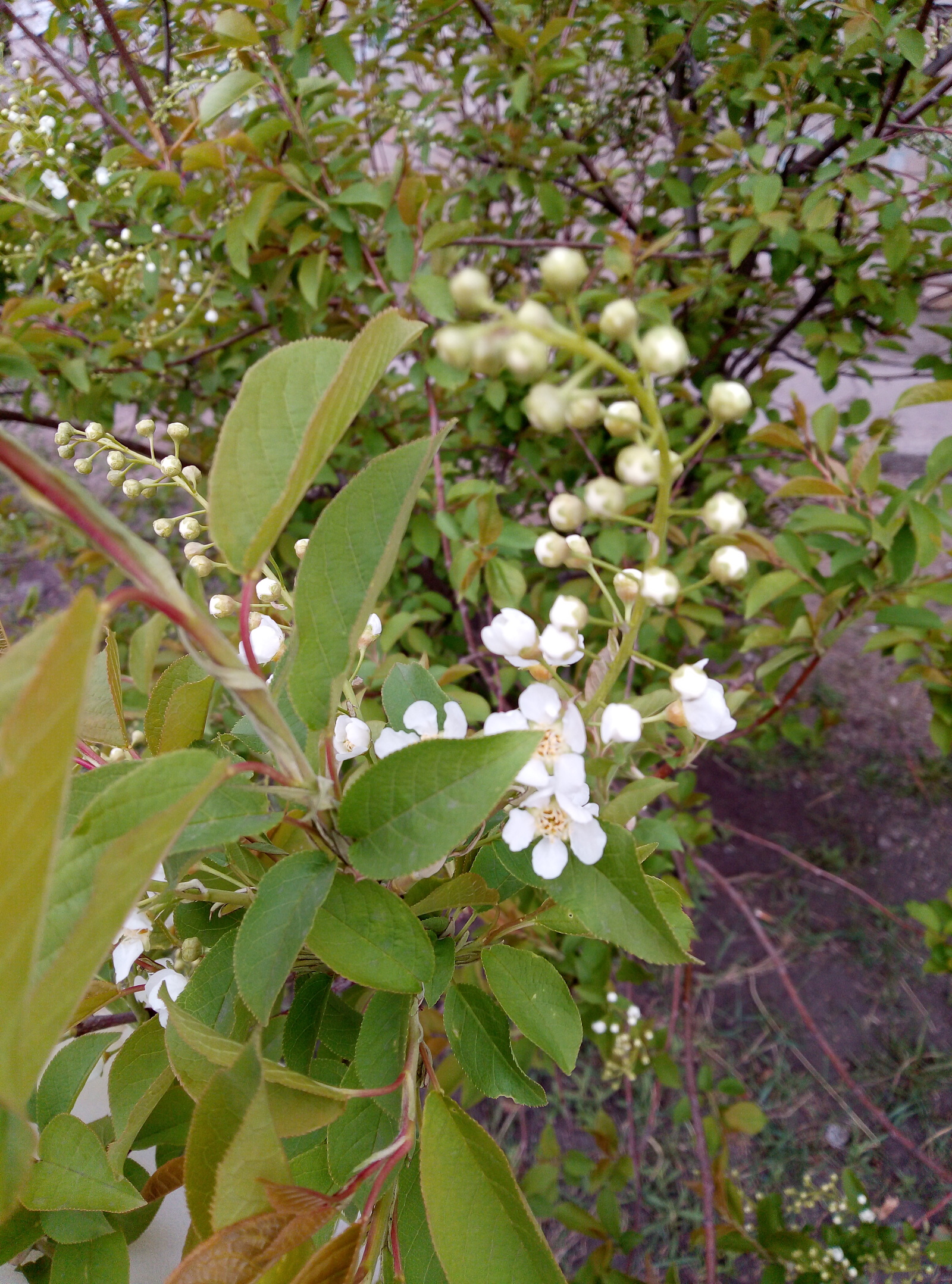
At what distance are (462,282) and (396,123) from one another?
208cm

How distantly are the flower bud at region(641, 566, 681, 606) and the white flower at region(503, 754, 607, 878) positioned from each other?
139 millimetres

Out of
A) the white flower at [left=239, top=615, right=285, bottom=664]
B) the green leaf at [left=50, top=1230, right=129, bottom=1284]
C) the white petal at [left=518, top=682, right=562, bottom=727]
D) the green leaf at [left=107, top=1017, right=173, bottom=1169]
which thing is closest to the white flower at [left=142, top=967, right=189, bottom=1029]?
the green leaf at [left=107, top=1017, right=173, bottom=1169]

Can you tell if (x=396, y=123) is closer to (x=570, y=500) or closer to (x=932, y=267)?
(x=932, y=267)

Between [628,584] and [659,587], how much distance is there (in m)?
0.10

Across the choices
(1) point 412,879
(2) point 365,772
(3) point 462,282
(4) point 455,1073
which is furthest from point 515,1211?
(4) point 455,1073

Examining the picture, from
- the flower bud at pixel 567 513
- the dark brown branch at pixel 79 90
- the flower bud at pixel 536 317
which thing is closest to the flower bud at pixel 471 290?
the flower bud at pixel 536 317

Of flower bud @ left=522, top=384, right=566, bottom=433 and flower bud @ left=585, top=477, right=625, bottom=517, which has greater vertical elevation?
flower bud @ left=522, top=384, right=566, bottom=433

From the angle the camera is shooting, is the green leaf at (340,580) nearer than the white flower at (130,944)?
Yes

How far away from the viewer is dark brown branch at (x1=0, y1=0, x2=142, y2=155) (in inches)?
71.4

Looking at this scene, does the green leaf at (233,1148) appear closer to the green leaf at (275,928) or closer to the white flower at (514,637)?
the green leaf at (275,928)

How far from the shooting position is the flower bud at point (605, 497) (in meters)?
0.45

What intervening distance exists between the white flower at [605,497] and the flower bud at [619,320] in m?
0.07

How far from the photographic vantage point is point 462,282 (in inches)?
16.6

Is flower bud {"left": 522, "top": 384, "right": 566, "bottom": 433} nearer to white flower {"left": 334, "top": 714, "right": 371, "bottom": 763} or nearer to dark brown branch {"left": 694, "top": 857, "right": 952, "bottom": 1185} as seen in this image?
white flower {"left": 334, "top": 714, "right": 371, "bottom": 763}
